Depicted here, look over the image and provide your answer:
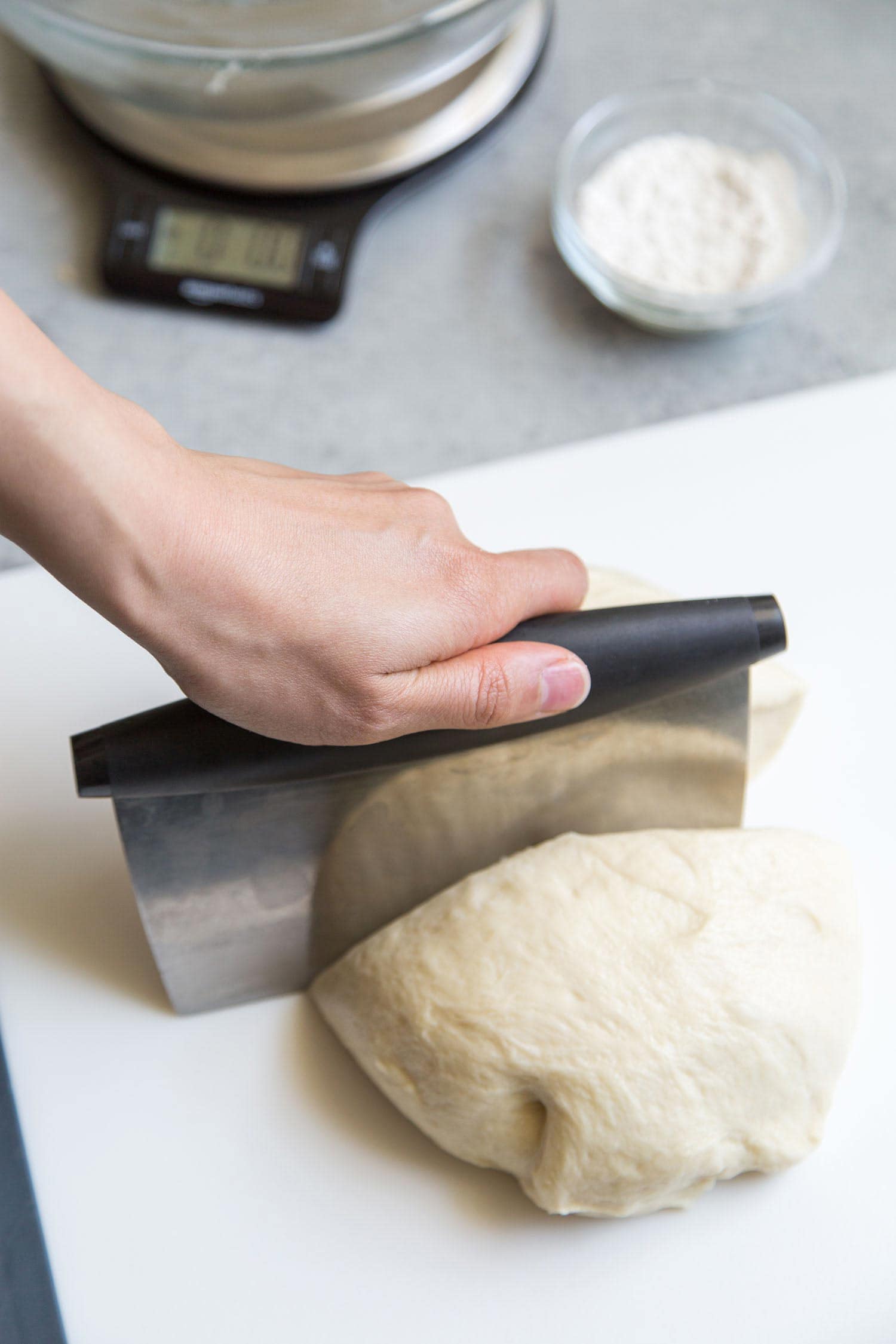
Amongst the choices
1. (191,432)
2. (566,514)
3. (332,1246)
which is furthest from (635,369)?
(332,1246)

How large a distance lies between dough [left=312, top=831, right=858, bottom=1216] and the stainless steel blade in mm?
42

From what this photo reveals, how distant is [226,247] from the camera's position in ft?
4.21

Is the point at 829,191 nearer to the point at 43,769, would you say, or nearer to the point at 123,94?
the point at 123,94

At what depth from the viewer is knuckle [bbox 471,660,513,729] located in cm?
72

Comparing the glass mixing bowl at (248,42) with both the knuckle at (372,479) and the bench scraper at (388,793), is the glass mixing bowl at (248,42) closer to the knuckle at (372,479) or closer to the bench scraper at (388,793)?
the knuckle at (372,479)

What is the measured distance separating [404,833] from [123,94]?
85cm

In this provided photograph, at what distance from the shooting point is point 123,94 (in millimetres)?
1217

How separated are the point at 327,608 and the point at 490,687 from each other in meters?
0.11

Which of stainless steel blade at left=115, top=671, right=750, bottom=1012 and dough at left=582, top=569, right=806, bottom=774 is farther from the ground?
dough at left=582, top=569, right=806, bottom=774

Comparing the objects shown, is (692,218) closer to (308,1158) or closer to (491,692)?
(491,692)

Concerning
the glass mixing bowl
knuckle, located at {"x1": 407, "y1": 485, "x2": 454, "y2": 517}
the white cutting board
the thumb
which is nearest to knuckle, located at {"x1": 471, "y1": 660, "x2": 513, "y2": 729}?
the thumb

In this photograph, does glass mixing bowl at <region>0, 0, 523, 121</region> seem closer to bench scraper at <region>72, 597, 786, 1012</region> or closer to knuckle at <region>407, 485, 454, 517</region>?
knuckle at <region>407, 485, 454, 517</region>

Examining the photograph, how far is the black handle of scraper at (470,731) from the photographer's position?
0.72 metres

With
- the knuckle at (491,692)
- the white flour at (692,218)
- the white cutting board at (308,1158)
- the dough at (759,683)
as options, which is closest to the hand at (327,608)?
the knuckle at (491,692)
